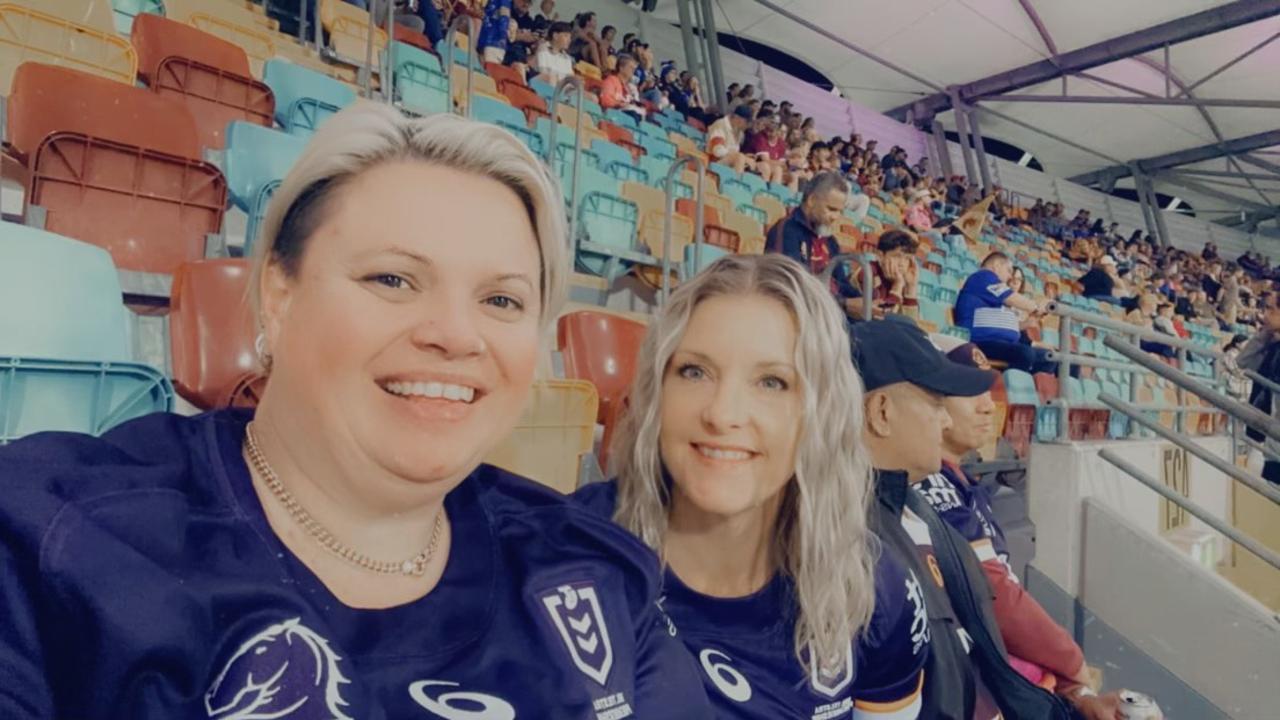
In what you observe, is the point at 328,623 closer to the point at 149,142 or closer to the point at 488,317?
the point at 488,317

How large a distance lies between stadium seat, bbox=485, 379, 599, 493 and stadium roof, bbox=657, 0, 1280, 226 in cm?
875

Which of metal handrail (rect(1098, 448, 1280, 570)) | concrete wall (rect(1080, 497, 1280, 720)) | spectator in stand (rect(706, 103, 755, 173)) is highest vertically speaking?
spectator in stand (rect(706, 103, 755, 173))

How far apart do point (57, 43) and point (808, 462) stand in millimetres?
2799

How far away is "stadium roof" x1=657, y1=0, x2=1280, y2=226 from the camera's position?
8961 mm

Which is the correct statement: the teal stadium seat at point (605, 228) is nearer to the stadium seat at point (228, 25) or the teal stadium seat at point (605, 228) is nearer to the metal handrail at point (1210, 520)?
the stadium seat at point (228, 25)

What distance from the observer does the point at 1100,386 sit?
5.46 meters

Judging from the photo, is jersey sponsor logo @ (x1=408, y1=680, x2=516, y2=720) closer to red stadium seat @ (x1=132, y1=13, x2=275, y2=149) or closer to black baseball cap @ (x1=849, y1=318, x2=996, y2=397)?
black baseball cap @ (x1=849, y1=318, x2=996, y2=397)

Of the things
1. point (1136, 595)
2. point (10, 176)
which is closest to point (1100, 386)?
point (1136, 595)

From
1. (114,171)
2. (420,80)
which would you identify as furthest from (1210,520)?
(420,80)

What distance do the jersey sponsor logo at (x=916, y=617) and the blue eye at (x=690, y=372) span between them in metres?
0.52

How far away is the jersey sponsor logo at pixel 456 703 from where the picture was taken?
587 mm

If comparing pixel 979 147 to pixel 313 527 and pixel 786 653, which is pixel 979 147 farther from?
pixel 313 527

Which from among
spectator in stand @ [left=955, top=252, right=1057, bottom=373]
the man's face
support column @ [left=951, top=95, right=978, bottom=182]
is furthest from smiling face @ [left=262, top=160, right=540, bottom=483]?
support column @ [left=951, top=95, right=978, bottom=182]

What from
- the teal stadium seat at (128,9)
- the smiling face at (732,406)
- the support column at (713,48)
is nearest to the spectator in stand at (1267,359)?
the smiling face at (732,406)
